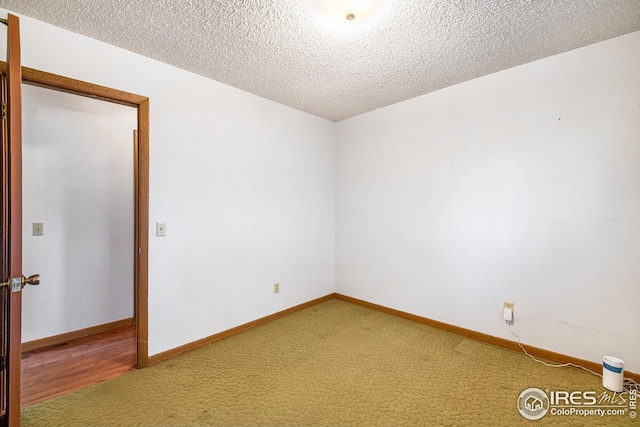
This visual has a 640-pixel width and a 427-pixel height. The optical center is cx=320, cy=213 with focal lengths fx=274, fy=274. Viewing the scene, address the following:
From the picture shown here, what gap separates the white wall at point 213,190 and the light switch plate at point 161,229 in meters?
0.04

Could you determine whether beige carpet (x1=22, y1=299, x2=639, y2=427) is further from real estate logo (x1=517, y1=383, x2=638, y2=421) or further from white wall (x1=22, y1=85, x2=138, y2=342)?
white wall (x1=22, y1=85, x2=138, y2=342)

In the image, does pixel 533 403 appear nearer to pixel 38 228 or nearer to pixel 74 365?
pixel 74 365

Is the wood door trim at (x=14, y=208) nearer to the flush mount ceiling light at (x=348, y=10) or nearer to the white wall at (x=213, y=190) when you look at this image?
the white wall at (x=213, y=190)

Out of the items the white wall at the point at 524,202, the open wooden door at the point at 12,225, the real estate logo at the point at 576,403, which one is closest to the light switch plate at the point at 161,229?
the open wooden door at the point at 12,225

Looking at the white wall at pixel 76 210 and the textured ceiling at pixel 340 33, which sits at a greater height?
the textured ceiling at pixel 340 33

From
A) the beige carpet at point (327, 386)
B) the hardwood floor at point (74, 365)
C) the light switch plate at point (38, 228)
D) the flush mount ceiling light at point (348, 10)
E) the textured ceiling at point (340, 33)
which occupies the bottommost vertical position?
the hardwood floor at point (74, 365)

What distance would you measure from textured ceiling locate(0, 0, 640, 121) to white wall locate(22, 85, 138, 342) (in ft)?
3.99

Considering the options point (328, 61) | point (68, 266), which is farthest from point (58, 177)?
point (328, 61)

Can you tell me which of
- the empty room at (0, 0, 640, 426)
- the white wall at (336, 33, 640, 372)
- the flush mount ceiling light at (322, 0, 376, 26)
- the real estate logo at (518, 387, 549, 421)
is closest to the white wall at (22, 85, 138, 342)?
the empty room at (0, 0, 640, 426)

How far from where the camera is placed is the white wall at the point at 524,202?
2062mm

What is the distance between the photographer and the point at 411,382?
6.69ft

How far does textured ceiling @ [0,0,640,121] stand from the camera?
1.69 meters

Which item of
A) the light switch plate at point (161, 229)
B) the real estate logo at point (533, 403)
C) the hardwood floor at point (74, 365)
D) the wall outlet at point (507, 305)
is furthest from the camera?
the wall outlet at point (507, 305)

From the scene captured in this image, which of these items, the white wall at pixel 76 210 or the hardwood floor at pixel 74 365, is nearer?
the hardwood floor at pixel 74 365
